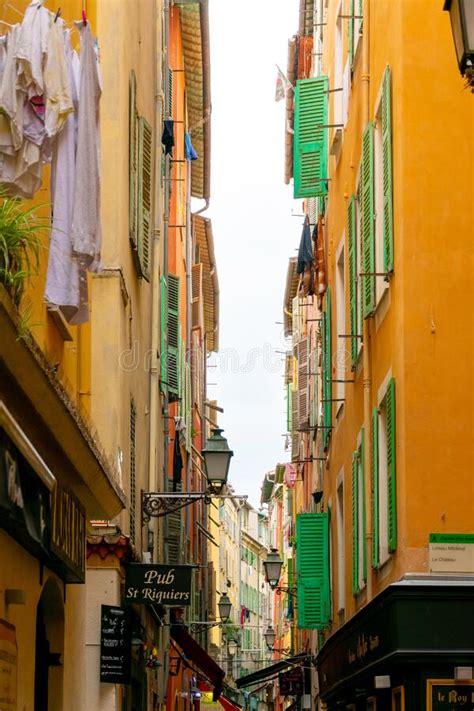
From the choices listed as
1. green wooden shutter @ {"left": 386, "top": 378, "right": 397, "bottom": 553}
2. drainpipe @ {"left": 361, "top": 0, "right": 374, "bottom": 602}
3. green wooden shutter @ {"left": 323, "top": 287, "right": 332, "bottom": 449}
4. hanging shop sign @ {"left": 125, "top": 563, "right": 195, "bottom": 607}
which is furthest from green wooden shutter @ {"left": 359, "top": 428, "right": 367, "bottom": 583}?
green wooden shutter @ {"left": 323, "top": 287, "right": 332, "bottom": 449}

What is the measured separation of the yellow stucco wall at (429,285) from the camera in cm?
1252

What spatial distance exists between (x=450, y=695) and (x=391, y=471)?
2.10m

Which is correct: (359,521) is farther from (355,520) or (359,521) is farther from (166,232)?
(166,232)

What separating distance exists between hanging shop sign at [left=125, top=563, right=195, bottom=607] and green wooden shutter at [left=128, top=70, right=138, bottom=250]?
152 inches

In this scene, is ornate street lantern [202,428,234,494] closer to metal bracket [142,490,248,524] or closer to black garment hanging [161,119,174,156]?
metal bracket [142,490,248,524]

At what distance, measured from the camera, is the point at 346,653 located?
59.3 feet

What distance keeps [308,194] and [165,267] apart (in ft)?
8.80

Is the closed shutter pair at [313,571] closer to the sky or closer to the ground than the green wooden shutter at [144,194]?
closer to the ground

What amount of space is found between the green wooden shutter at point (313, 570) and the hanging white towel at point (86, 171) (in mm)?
14496

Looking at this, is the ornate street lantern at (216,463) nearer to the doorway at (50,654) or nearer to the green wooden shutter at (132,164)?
the green wooden shutter at (132,164)

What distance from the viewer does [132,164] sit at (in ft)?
55.5

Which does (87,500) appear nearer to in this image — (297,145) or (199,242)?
(297,145)

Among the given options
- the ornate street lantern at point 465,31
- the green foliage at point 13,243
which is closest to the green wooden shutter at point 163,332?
the green foliage at point 13,243

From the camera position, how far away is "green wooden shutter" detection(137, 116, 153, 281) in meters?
17.7
